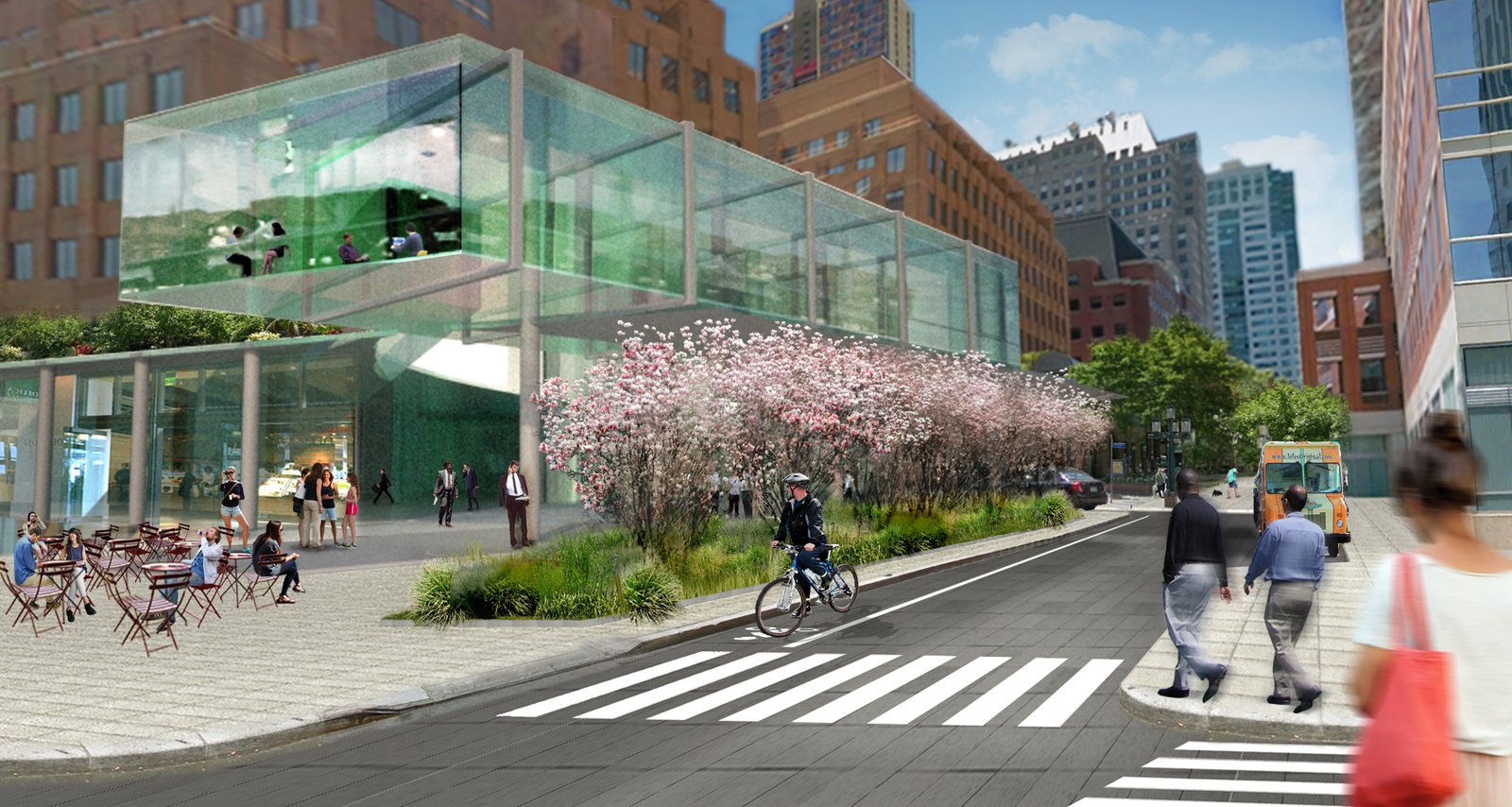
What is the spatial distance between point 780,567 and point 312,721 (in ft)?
33.2

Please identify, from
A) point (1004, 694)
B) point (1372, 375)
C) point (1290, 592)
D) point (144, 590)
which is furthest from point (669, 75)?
point (1290, 592)

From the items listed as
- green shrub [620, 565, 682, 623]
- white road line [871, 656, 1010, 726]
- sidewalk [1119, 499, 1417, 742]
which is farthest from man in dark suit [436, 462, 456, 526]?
white road line [871, 656, 1010, 726]

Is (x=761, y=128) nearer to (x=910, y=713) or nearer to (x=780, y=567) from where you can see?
(x=780, y=567)

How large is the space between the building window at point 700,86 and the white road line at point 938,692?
63664 millimetres

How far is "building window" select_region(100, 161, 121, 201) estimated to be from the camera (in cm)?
6066

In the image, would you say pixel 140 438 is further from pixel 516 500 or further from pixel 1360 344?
pixel 1360 344

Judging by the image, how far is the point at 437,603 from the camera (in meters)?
13.7

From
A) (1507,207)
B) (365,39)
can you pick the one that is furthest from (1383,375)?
(365,39)

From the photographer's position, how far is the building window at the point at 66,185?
201 feet

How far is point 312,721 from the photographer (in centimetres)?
835

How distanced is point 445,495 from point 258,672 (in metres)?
17.5

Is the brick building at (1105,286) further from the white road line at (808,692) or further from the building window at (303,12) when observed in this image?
the white road line at (808,692)

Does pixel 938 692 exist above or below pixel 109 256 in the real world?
below

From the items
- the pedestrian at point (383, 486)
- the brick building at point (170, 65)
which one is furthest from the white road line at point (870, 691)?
the brick building at point (170, 65)
